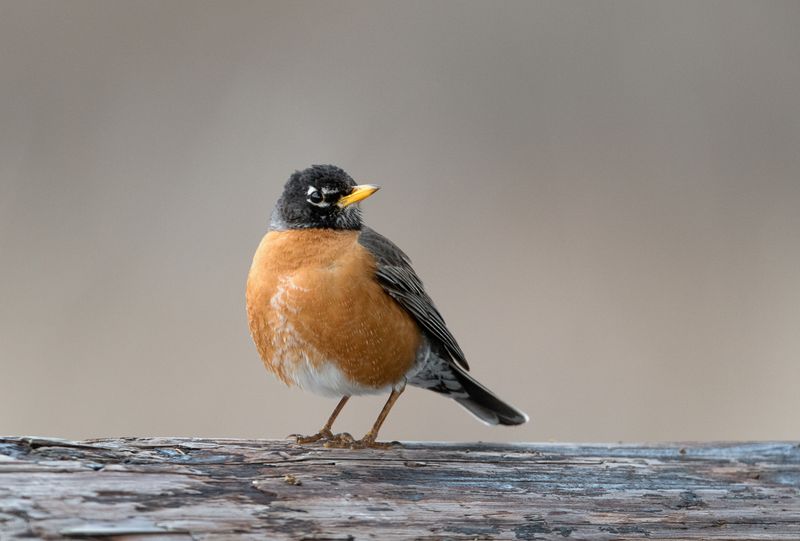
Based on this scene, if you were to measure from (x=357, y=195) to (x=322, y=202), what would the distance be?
0.56ft

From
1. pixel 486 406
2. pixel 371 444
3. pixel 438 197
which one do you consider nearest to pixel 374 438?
pixel 371 444

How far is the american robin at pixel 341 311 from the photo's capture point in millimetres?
4266

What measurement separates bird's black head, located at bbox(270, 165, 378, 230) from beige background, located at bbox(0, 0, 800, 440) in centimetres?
180

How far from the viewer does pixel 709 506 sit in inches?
140

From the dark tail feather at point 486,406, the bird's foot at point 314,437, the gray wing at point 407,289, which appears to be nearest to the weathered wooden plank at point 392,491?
the bird's foot at point 314,437

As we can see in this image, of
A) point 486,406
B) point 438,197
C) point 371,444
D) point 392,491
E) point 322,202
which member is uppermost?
point 438,197

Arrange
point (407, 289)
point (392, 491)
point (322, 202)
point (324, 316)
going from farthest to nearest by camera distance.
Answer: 1. point (322, 202)
2. point (407, 289)
3. point (324, 316)
4. point (392, 491)

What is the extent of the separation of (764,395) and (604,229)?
59.7 inches

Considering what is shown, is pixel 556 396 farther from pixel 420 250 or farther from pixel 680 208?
pixel 680 208

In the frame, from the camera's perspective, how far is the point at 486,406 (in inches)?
196

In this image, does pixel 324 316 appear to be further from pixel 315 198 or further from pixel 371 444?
pixel 315 198

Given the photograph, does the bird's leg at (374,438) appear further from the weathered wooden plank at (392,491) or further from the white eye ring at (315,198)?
the white eye ring at (315,198)

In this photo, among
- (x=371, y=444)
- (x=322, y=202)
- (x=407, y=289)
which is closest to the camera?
(x=371, y=444)

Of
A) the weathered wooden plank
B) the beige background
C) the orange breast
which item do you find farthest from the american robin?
the beige background
